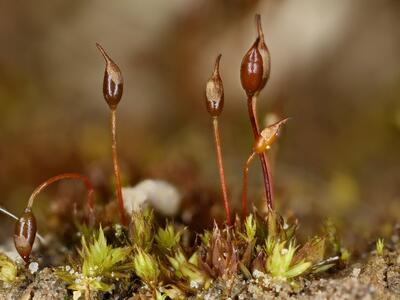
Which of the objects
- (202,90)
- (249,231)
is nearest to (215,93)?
(249,231)

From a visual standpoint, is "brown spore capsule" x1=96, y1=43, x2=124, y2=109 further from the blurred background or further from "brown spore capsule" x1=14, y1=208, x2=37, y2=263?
the blurred background

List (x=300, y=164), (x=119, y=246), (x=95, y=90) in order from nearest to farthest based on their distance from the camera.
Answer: (x=119, y=246)
(x=300, y=164)
(x=95, y=90)

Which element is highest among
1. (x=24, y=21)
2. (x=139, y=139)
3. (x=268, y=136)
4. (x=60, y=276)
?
(x=24, y=21)

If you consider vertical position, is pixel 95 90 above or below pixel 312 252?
above

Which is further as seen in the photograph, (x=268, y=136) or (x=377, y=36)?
(x=377, y=36)

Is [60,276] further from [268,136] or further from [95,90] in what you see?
[95,90]

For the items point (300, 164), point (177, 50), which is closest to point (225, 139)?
point (300, 164)

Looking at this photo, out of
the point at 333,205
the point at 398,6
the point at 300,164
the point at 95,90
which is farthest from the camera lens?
the point at 95,90
